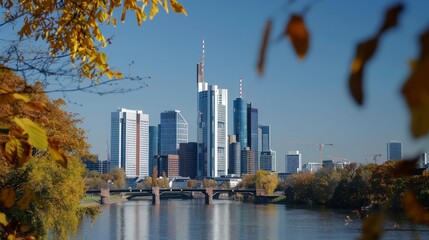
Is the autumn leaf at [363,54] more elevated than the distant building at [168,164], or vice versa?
the distant building at [168,164]

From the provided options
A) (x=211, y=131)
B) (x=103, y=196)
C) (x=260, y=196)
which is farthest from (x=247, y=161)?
(x=103, y=196)

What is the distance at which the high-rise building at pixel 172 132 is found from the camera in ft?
627

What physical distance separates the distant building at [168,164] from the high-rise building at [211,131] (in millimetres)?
7372

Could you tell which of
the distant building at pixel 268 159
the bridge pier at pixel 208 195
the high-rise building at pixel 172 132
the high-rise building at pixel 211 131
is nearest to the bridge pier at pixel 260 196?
the bridge pier at pixel 208 195

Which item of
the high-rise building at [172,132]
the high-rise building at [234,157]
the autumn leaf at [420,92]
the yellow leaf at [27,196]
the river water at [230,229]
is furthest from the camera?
the high-rise building at [172,132]

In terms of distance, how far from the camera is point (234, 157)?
16375 centimetres

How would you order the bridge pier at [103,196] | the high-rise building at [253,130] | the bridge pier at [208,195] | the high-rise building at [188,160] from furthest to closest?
the high-rise building at [253,130], the high-rise building at [188,160], the bridge pier at [208,195], the bridge pier at [103,196]

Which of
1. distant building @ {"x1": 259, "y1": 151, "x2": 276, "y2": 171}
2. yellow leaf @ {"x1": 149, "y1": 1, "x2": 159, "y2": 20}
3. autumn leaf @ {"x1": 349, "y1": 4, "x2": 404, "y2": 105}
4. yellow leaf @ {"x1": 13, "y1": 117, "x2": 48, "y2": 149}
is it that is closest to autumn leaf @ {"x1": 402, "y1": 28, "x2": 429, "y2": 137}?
autumn leaf @ {"x1": 349, "y1": 4, "x2": 404, "y2": 105}

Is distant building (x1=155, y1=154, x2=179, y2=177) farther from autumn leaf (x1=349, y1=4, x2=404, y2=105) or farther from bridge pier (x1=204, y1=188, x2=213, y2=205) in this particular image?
autumn leaf (x1=349, y1=4, x2=404, y2=105)

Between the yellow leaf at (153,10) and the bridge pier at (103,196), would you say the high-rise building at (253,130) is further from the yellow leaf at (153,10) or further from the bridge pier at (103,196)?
the yellow leaf at (153,10)

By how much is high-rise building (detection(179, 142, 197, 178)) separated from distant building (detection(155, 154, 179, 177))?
2180mm

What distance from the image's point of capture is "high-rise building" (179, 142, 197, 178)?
15500 cm

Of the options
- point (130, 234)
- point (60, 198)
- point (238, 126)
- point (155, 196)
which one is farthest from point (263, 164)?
point (60, 198)

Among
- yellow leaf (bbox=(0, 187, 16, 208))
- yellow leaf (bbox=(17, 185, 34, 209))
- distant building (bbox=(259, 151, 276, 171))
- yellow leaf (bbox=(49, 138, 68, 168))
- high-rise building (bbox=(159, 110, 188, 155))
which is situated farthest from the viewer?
high-rise building (bbox=(159, 110, 188, 155))
